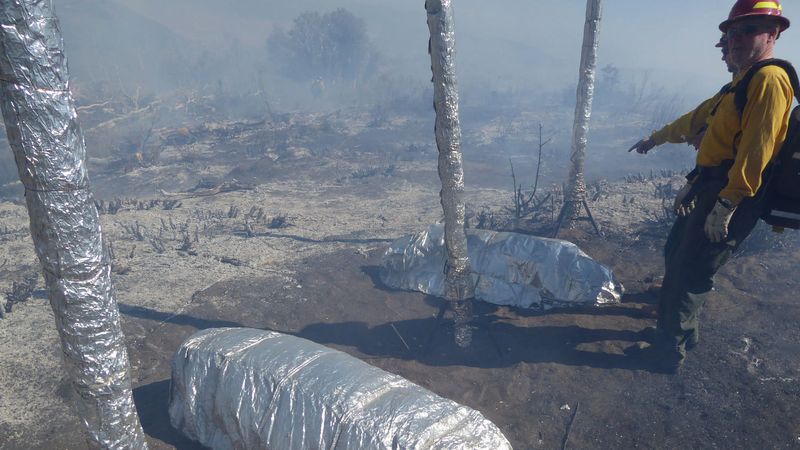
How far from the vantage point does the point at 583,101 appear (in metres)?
6.50

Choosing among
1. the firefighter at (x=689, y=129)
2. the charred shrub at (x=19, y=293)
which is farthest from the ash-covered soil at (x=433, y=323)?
the firefighter at (x=689, y=129)

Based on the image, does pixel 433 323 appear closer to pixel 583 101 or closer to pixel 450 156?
pixel 450 156

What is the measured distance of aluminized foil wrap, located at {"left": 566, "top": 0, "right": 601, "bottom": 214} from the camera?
19.9 ft

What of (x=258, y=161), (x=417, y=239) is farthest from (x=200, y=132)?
(x=417, y=239)

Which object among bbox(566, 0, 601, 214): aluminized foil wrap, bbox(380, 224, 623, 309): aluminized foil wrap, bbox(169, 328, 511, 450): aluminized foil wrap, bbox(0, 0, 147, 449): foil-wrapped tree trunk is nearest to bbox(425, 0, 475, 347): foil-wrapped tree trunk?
bbox(380, 224, 623, 309): aluminized foil wrap

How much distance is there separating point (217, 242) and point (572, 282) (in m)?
6.19

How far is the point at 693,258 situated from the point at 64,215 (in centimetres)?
417

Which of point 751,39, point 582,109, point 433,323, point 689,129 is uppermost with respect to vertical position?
point 751,39

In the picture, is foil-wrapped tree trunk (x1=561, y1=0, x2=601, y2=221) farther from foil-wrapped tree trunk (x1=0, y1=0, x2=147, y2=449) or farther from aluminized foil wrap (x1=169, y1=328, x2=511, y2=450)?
foil-wrapped tree trunk (x1=0, y1=0, x2=147, y2=449)

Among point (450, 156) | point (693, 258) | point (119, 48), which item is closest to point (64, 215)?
point (450, 156)

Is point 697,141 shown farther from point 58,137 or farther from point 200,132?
point 200,132

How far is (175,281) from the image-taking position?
20.9ft

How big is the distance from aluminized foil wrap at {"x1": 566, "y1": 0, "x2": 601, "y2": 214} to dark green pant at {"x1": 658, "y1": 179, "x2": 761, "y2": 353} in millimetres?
2995

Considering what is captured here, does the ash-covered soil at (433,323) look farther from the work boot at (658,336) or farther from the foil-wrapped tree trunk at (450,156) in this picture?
the foil-wrapped tree trunk at (450,156)
